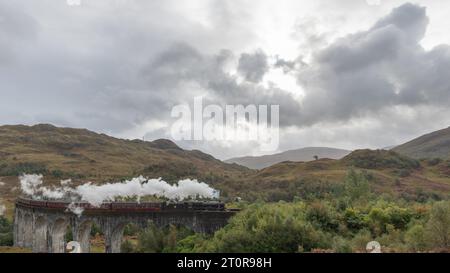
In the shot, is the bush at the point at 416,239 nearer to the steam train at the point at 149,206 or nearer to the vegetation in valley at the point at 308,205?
the vegetation in valley at the point at 308,205

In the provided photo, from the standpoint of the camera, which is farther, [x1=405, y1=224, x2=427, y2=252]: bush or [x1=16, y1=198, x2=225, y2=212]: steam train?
[x1=16, y1=198, x2=225, y2=212]: steam train

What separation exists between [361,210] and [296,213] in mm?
7527

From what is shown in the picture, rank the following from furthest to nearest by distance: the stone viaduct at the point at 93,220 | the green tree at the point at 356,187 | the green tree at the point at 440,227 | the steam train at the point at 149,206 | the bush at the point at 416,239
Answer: the green tree at the point at 356,187 < the steam train at the point at 149,206 < the stone viaduct at the point at 93,220 < the bush at the point at 416,239 < the green tree at the point at 440,227

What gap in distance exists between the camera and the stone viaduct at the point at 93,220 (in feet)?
145

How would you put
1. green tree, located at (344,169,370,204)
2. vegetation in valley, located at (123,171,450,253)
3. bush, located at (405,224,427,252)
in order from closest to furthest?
bush, located at (405,224,427,252) < vegetation in valley, located at (123,171,450,253) < green tree, located at (344,169,370,204)

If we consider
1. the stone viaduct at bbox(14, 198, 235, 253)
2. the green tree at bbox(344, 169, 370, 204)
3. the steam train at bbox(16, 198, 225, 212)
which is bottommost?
the stone viaduct at bbox(14, 198, 235, 253)

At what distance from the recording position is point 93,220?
5131 cm

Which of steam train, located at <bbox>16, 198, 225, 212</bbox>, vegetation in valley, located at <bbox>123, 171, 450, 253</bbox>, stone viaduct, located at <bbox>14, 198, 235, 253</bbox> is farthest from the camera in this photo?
steam train, located at <bbox>16, 198, 225, 212</bbox>

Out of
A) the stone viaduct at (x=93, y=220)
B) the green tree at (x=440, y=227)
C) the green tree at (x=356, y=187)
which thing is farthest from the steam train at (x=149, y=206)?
the green tree at (x=356, y=187)

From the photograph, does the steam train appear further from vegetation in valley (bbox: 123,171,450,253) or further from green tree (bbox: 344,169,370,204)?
green tree (bbox: 344,169,370,204)

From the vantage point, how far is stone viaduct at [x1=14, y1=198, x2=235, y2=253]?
44.1 metres

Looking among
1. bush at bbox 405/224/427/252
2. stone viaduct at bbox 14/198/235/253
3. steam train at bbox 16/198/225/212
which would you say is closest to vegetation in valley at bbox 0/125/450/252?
bush at bbox 405/224/427/252
